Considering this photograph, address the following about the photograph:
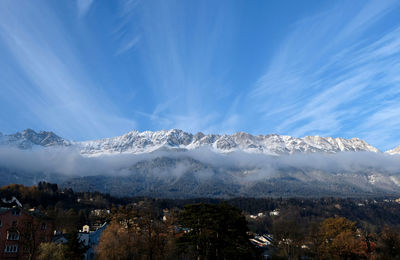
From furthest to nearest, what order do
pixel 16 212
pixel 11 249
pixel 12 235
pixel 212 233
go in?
1. pixel 16 212
2. pixel 12 235
3. pixel 11 249
4. pixel 212 233

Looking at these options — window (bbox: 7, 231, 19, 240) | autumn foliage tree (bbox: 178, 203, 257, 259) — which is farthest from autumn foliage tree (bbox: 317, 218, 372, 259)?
window (bbox: 7, 231, 19, 240)

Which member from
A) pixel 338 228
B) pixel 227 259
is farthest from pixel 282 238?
pixel 227 259

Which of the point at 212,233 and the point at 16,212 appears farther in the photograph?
the point at 16,212

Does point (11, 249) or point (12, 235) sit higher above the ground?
point (12, 235)

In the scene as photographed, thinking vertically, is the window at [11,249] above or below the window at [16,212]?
below

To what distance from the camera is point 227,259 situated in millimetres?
51125

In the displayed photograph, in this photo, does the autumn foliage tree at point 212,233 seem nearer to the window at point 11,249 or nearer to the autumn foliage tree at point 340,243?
the autumn foliage tree at point 340,243

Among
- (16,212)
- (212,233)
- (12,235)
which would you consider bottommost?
(12,235)

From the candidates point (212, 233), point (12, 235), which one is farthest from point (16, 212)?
point (212, 233)

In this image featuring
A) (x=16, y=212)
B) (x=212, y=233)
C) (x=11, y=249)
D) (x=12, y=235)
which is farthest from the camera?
(x=16, y=212)

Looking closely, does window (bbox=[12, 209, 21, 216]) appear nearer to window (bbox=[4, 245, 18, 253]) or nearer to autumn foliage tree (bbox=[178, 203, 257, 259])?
window (bbox=[4, 245, 18, 253])

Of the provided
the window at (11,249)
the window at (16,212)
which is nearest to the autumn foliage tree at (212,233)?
the window at (11,249)

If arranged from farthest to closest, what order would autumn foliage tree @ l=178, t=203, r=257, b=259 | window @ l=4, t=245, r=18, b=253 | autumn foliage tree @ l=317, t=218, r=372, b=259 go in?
autumn foliage tree @ l=317, t=218, r=372, b=259, window @ l=4, t=245, r=18, b=253, autumn foliage tree @ l=178, t=203, r=257, b=259

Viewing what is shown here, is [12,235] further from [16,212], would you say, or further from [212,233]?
[212,233]
